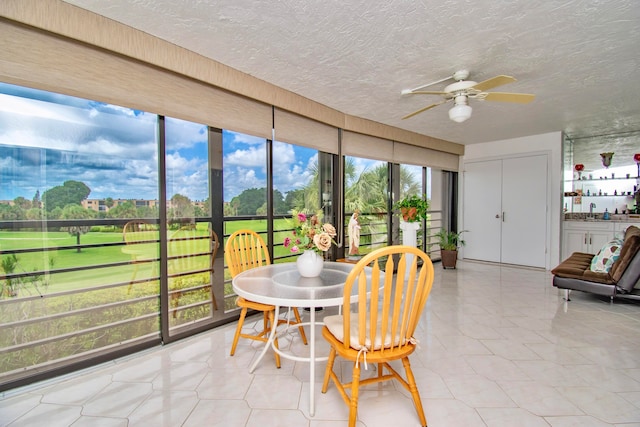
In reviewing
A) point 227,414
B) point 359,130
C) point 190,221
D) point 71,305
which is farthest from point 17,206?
point 359,130

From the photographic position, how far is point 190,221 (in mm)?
2660

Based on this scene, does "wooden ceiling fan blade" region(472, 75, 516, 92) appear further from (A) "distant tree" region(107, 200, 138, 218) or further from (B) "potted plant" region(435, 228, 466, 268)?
(B) "potted plant" region(435, 228, 466, 268)

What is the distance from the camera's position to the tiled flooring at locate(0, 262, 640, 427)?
5.35ft

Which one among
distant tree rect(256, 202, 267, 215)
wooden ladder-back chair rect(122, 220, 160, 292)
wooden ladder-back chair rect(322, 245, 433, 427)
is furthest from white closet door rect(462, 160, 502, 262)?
wooden ladder-back chair rect(122, 220, 160, 292)

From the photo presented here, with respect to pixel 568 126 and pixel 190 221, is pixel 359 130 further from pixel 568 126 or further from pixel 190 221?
pixel 568 126

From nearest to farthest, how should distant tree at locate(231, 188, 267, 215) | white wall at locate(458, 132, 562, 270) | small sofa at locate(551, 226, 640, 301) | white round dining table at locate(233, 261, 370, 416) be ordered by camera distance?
white round dining table at locate(233, 261, 370, 416), distant tree at locate(231, 188, 267, 215), small sofa at locate(551, 226, 640, 301), white wall at locate(458, 132, 562, 270)

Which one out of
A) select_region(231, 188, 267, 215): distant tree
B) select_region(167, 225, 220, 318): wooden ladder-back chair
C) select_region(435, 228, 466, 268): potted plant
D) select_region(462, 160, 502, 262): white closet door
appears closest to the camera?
select_region(167, 225, 220, 318): wooden ladder-back chair

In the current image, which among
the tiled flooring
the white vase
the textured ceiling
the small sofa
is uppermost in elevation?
the textured ceiling

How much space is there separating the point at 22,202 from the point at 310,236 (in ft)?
6.20

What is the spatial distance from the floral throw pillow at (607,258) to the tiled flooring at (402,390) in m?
0.73

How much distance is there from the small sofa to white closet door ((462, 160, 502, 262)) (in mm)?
2145

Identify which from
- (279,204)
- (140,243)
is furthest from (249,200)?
(140,243)

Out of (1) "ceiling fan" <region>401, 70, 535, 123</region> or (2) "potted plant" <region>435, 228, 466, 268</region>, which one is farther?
(2) "potted plant" <region>435, 228, 466, 268</region>

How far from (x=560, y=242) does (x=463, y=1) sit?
493 cm
